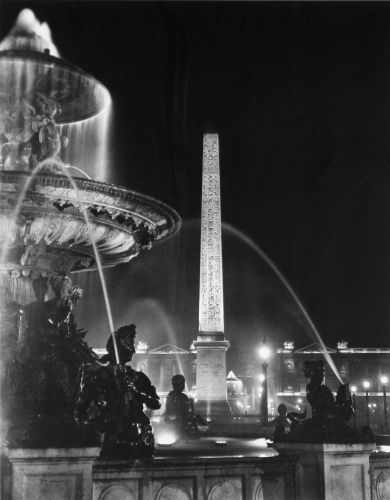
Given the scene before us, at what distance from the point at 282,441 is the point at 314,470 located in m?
0.60

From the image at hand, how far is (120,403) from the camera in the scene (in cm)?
788

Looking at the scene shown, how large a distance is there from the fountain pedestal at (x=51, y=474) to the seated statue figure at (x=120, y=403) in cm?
132

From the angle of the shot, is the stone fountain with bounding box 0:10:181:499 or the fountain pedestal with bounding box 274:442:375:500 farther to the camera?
the fountain pedestal with bounding box 274:442:375:500

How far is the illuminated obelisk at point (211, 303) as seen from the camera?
43.8 m

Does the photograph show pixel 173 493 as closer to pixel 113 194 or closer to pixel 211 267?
pixel 113 194

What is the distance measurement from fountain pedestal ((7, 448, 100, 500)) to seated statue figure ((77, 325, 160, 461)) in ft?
4.32

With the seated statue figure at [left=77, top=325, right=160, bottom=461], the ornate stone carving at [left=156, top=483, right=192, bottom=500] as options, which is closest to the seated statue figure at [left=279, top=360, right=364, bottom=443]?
the ornate stone carving at [left=156, top=483, right=192, bottom=500]

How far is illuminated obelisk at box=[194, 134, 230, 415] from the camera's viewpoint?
43.8 meters

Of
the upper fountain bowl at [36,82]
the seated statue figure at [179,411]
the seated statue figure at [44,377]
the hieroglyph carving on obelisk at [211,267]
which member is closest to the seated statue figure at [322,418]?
the seated statue figure at [44,377]

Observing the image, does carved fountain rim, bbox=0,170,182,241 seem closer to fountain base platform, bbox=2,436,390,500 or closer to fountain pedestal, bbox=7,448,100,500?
fountain base platform, bbox=2,436,390,500

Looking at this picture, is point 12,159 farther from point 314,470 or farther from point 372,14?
point 314,470

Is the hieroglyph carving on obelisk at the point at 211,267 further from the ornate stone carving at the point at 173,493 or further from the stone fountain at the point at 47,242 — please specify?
the ornate stone carving at the point at 173,493

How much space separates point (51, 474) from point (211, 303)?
1501 inches

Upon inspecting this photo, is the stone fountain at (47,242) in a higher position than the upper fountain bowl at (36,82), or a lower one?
lower
